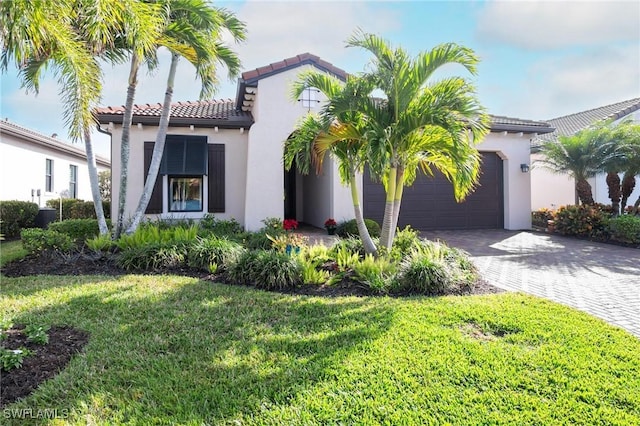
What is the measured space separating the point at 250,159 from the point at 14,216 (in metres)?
11.4

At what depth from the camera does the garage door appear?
17.7 meters

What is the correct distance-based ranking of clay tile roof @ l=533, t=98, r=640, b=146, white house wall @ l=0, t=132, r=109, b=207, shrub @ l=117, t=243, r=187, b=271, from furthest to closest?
1. clay tile roof @ l=533, t=98, r=640, b=146
2. white house wall @ l=0, t=132, r=109, b=207
3. shrub @ l=117, t=243, r=187, b=271

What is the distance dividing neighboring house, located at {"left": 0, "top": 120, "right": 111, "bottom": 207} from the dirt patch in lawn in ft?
57.5

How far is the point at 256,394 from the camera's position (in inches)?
147

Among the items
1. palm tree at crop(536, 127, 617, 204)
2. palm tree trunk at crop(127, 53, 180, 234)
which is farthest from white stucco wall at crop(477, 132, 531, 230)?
palm tree trunk at crop(127, 53, 180, 234)

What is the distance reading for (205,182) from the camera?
16.1 m

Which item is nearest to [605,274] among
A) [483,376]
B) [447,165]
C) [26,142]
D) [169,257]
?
[447,165]

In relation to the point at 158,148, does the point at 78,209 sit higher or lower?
lower

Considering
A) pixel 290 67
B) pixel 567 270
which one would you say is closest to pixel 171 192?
pixel 290 67

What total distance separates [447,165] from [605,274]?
510 centimetres

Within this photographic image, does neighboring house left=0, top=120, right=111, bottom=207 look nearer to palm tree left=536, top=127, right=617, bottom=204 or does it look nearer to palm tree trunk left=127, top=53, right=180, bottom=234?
palm tree trunk left=127, top=53, right=180, bottom=234

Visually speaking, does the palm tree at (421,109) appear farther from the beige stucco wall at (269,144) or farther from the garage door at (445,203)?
the garage door at (445,203)

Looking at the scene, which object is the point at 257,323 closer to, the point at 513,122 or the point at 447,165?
the point at 447,165

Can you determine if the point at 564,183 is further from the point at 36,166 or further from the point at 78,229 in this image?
the point at 36,166
